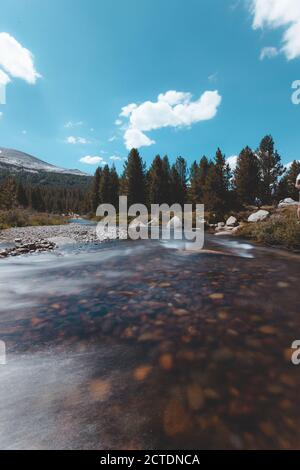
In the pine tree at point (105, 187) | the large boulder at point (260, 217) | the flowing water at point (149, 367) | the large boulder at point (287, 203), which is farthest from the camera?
the pine tree at point (105, 187)

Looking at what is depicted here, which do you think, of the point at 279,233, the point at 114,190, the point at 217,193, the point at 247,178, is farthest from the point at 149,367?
the point at 114,190

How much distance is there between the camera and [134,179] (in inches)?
1628

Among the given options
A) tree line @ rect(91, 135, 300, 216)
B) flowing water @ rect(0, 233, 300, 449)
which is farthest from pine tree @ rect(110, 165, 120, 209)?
flowing water @ rect(0, 233, 300, 449)

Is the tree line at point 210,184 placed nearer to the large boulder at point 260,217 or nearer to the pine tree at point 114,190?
the pine tree at point 114,190

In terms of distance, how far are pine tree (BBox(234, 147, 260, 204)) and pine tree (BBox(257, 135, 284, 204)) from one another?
2895 millimetres

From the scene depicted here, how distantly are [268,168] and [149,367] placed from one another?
1572 inches

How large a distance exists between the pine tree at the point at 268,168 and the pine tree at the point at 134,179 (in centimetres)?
2029

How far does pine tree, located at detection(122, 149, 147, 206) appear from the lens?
135 ft

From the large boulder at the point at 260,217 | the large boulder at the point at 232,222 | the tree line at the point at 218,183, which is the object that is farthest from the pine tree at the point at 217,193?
the large boulder at the point at 260,217

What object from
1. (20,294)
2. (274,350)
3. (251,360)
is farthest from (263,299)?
(20,294)

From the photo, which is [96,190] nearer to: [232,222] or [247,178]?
[247,178]

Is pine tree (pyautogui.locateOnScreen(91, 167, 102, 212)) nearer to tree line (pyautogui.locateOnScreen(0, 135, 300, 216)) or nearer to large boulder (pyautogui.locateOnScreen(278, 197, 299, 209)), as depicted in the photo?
tree line (pyautogui.locateOnScreen(0, 135, 300, 216))

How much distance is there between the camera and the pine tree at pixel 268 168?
34.7 meters

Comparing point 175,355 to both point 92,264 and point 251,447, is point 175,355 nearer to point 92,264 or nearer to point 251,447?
point 251,447
